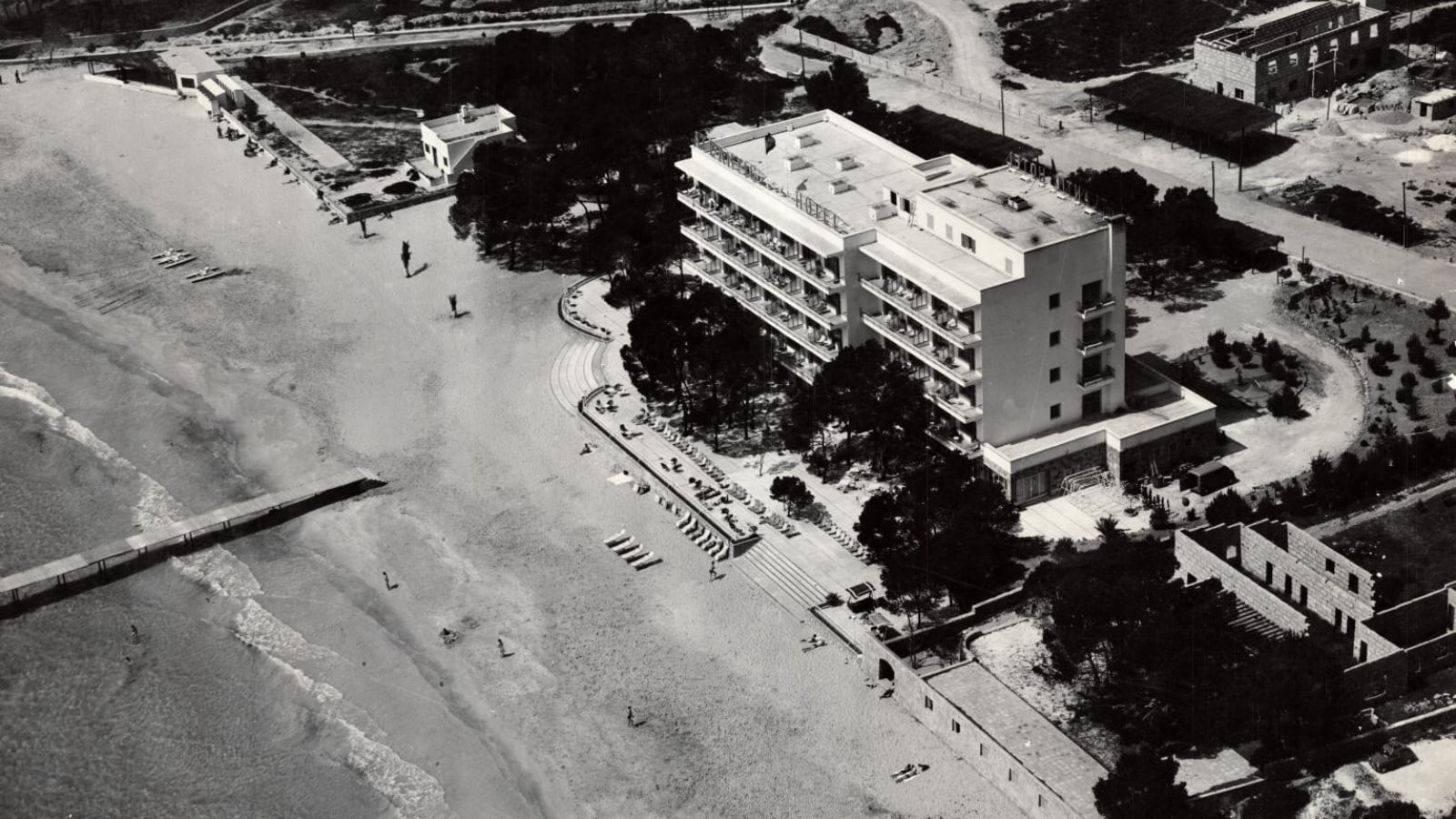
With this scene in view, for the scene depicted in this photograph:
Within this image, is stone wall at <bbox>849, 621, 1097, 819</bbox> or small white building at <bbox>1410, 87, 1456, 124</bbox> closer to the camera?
stone wall at <bbox>849, 621, 1097, 819</bbox>

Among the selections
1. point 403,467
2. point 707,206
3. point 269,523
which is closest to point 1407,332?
point 707,206

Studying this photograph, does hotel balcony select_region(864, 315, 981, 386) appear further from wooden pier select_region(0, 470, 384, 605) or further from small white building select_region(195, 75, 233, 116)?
small white building select_region(195, 75, 233, 116)

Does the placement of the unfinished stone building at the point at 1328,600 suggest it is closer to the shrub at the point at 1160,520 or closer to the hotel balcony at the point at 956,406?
the shrub at the point at 1160,520

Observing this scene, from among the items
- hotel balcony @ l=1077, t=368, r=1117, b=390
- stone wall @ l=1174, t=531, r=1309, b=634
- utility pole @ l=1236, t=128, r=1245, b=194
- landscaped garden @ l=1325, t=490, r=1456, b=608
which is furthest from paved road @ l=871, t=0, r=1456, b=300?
stone wall @ l=1174, t=531, r=1309, b=634

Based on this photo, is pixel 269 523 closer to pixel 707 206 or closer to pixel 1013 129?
pixel 707 206

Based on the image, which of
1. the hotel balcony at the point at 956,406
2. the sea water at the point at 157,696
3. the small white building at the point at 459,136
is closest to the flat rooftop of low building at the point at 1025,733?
the hotel balcony at the point at 956,406

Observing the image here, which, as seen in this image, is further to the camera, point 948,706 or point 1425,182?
point 1425,182
